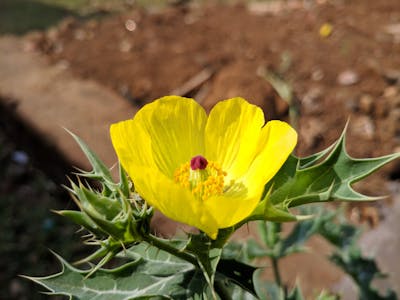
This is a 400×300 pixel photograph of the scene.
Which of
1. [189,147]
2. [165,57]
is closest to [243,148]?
[189,147]

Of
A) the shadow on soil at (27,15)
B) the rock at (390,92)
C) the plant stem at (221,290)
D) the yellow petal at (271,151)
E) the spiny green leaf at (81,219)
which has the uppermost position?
the spiny green leaf at (81,219)

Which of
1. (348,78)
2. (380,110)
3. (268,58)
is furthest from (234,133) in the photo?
(268,58)

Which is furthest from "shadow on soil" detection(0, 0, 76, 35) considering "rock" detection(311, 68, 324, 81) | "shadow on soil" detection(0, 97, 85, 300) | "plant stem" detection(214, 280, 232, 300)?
"plant stem" detection(214, 280, 232, 300)

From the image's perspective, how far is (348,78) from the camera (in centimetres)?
432

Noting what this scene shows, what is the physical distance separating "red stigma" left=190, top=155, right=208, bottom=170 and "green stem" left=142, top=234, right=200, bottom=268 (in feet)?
0.42

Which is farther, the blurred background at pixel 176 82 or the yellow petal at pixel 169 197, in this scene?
the blurred background at pixel 176 82

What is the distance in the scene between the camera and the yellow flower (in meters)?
0.76

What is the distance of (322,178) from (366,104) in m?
3.28

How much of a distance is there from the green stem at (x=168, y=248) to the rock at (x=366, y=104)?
3.31 metres

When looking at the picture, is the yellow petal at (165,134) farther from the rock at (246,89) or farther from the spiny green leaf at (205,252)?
the rock at (246,89)

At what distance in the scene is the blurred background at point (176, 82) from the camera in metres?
3.01

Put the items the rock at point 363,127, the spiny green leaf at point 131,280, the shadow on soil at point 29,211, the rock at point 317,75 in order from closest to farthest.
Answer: the spiny green leaf at point 131,280 < the shadow on soil at point 29,211 < the rock at point 363,127 < the rock at point 317,75

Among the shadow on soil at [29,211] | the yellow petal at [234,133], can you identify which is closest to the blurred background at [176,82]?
the shadow on soil at [29,211]

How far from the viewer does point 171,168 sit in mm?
958
